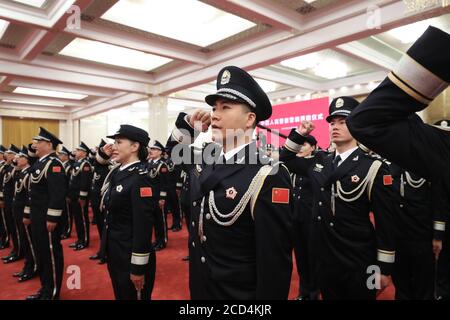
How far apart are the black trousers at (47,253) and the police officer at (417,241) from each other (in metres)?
3.19

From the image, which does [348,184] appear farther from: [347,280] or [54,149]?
[54,149]

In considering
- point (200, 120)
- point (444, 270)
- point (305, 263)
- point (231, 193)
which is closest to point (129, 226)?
point (200, 120)

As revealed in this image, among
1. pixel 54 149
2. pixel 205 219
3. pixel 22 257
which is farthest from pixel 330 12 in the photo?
pixel 22 257

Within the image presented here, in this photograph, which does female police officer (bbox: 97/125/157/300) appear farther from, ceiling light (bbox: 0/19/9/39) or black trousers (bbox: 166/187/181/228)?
ceiling light (bbox: 0/19/9/39)

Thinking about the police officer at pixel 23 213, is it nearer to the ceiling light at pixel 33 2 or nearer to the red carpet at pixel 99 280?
the red carpet at pixel 99 280

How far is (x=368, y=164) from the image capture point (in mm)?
2006

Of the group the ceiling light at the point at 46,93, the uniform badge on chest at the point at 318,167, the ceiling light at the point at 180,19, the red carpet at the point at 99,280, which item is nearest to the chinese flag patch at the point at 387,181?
the uniform badge on chest at the point at 318,167

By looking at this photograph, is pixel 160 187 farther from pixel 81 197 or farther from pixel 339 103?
pixel 339 103

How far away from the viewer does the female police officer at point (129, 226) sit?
7.08 ft

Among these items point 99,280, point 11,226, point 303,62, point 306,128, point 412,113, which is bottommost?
point 99,280

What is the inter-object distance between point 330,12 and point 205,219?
200 inches

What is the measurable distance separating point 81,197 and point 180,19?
3.62 metres

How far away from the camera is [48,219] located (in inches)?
121

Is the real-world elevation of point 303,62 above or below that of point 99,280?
above
